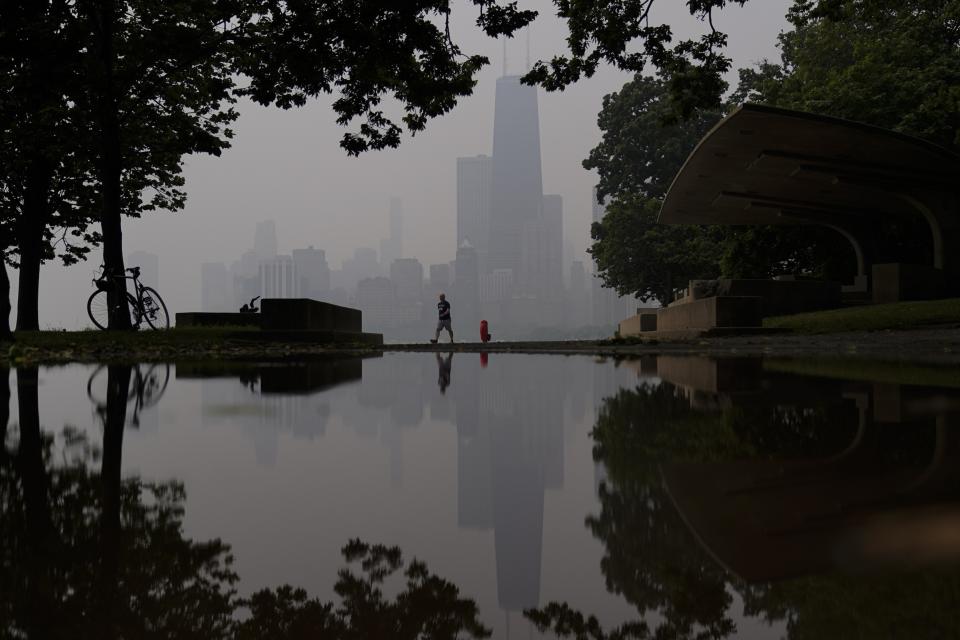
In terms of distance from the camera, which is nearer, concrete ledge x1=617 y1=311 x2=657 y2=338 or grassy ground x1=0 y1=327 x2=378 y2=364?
grassy ground x1=0 y1=327 x2=378 y2=364

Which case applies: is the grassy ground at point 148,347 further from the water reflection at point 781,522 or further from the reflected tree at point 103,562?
the water reflection at point 781,522

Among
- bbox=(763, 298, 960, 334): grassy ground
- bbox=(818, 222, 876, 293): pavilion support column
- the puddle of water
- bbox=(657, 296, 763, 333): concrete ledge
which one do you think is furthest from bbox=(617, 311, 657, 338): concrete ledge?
the puddle of water

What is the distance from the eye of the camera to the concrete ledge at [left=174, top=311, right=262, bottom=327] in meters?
23.8

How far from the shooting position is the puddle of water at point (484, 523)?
1.35 meters

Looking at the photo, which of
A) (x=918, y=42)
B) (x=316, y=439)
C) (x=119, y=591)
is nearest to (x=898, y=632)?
(x=119, y=591)

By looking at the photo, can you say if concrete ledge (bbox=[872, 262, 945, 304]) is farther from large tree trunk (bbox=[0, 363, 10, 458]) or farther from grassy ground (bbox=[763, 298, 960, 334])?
large tree trunk (bbox=[0, 363, 10, 458])

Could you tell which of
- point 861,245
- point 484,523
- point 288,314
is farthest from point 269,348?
A: point 861,245

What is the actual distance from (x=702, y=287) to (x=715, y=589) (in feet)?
75.5

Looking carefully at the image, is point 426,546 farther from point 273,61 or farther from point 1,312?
point 1,312

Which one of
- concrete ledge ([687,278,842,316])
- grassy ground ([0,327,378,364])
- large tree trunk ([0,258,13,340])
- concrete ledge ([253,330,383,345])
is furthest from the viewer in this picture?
concrete ledge ([687,278,842,316])

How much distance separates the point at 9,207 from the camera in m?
26.5

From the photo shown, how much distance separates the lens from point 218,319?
963 inches

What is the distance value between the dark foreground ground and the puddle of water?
6852mm

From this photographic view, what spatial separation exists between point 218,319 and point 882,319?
19186 mm
